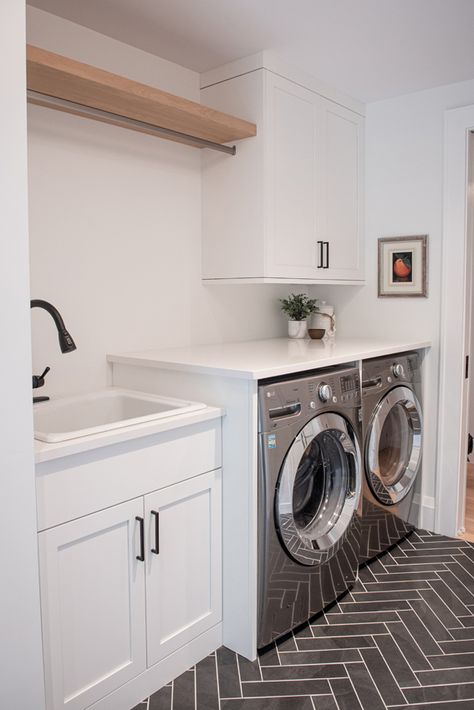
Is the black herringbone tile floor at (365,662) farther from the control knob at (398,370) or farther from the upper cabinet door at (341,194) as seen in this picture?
the upper cabinet door at (341,194)

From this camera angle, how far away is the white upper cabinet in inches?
101

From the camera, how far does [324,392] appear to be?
2164mm

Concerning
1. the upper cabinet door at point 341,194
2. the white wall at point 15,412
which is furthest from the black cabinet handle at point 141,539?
the upper cabinet door at point 341,194

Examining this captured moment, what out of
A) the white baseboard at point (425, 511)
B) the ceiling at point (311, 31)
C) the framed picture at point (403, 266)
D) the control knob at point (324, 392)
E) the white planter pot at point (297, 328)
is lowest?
the white baseboard at point (425, 511)

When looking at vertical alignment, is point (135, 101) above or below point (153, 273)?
above

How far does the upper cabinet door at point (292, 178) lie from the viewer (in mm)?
2584

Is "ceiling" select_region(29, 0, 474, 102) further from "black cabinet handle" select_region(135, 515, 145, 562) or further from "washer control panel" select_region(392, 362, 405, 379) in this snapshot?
"black cabinet handle" select_region(135, 515, 145, 562)

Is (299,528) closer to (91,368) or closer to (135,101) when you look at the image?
(91,368)

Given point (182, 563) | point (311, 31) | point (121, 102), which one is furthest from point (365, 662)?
point (311, 31)

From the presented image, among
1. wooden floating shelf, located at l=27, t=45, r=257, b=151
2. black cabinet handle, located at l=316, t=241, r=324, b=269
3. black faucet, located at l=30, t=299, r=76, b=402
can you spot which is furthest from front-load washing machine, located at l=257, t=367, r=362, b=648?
wooden floating shelf, located at l=27, t=45, r=257, b=151

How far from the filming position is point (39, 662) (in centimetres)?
145

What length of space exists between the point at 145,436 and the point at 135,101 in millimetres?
1236

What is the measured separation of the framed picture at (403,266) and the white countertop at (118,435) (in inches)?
61.1

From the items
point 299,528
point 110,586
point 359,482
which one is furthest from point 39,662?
point 359,482
